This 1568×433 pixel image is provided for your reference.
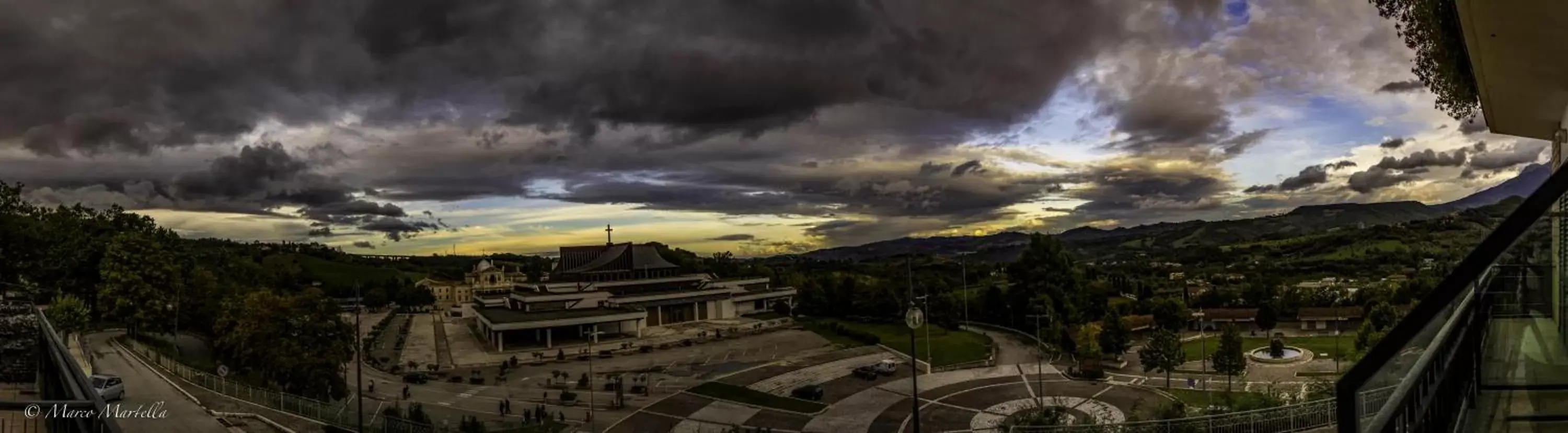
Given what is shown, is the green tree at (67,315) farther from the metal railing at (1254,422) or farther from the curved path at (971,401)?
the metal railing at (1254,422)

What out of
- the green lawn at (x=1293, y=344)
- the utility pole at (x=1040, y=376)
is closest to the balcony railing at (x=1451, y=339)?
the utility pole at (x=1040, y=376)

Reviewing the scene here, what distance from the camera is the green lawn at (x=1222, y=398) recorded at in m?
16.9

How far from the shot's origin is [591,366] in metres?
29.5

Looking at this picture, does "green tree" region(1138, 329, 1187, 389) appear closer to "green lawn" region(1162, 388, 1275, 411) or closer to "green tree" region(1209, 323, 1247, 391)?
"green lawn" region(1162, 388, 1275, 411)

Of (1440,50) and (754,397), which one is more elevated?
(1440,50)

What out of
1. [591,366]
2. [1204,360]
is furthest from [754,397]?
[1204,360]

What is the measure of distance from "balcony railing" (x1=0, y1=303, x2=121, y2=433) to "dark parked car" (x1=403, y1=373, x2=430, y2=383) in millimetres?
19697

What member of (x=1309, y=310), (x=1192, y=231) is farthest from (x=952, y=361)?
(x=1192, y=231)

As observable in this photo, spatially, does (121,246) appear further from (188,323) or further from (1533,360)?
(1533,360)

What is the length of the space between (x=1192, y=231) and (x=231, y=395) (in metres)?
141

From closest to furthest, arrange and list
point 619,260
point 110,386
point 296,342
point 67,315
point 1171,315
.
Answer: point 110,386 < point 296,342 < point 67,315 < point 1171,315 < point 619,260

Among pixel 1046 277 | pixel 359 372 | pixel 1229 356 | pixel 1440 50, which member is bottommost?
pixel 1229 356

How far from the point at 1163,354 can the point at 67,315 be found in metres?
33.9

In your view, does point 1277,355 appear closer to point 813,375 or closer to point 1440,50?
point 813,375
